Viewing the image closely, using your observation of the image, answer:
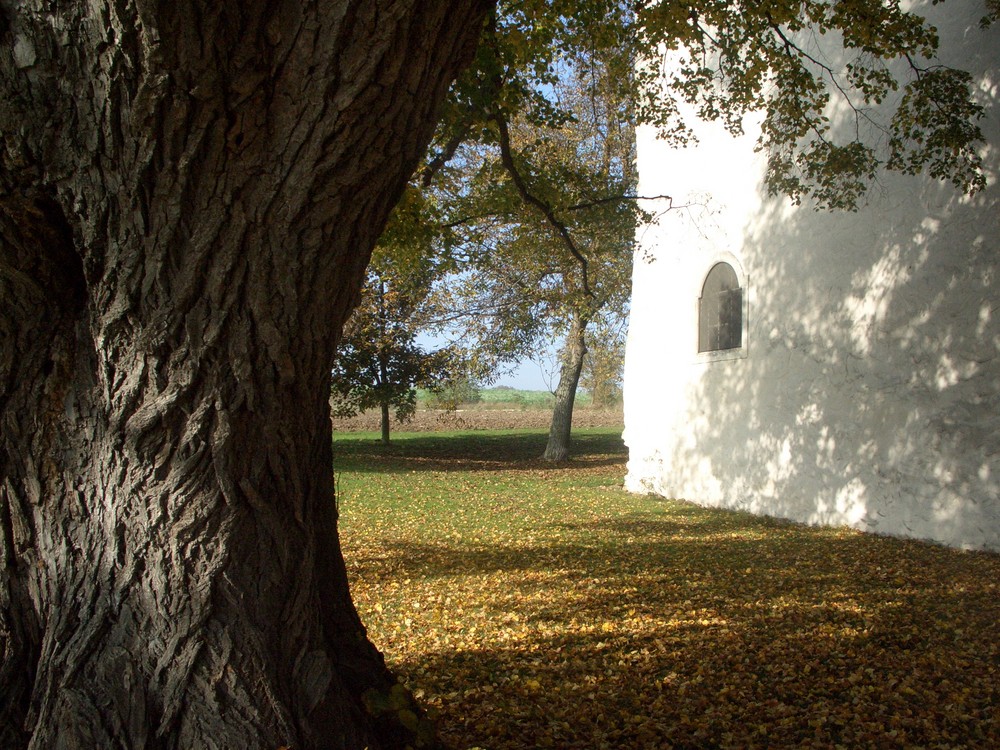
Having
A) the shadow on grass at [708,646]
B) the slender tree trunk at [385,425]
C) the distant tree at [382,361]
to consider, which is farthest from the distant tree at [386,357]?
the shadow on grass at [708,646]

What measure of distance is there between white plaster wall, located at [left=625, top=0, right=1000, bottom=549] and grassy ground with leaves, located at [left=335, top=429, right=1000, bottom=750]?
0.62 metres

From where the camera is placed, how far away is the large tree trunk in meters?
2.57

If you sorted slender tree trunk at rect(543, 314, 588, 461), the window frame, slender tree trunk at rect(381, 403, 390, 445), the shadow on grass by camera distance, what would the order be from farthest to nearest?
1. slender tree trunk at rect(381, 403, 390, 445)
2. slender tree trunk at rect(543, 314, 588, 461)
3. the window frame
4. the shadow on grass

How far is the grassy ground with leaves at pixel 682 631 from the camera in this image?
4.00m

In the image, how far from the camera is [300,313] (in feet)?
9.11

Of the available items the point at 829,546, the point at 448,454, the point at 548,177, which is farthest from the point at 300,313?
the point at 448,454

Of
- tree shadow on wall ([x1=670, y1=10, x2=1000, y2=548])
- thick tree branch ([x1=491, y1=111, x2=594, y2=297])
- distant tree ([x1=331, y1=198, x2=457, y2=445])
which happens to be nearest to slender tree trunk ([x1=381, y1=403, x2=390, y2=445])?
distant tree ([x1=331, y1=198, x2=457, y2=445])

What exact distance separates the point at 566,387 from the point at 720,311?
32.5 ft

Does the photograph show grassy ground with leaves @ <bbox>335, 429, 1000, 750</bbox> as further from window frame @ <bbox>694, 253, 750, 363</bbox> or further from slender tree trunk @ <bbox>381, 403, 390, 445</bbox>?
slender tree trunk @ <bbox>381, 403, 390, 445</bbox>

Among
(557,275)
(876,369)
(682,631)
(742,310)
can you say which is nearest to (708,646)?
(682,631)

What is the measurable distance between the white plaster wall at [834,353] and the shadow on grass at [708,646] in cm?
100

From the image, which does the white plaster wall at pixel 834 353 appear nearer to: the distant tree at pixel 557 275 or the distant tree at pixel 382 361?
the distant tree at pixel 557 275

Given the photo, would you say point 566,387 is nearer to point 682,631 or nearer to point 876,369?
point 876,369

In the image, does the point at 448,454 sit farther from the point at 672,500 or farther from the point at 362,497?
the point at 672,500
